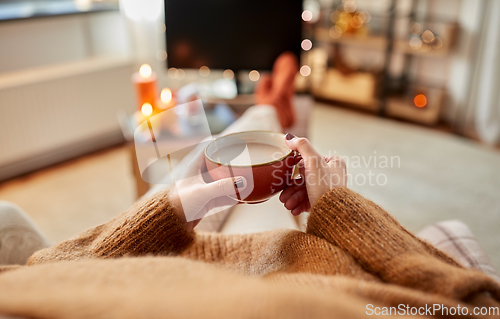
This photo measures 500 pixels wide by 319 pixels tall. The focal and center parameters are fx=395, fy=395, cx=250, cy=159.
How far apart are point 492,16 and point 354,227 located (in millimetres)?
2414

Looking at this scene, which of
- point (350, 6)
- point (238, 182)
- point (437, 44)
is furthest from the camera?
point (350, 6)

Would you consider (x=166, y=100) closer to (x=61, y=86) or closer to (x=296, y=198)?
(x=61, y=86)

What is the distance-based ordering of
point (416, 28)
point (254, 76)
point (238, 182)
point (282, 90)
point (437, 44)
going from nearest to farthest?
point (238, 182)
point (282, 90)
point (254, 76)
point (437, 44)
point (416, 28)

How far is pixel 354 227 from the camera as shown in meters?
0.57

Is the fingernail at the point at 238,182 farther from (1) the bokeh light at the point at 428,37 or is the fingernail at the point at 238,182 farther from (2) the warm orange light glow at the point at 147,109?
(1) the bokeh light at the point at 428,37

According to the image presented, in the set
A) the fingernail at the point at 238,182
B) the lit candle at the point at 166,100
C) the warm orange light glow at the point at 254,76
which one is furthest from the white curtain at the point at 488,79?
the fingernail at the point at 238,182

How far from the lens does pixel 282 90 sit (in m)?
1.66

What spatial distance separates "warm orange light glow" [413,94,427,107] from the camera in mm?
2756

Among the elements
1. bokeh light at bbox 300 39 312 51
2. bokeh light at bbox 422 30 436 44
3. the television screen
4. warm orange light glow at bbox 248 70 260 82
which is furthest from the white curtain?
warm orange light glow at bbox 248 70 260 82

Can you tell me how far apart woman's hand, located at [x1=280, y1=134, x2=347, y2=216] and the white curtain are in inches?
88.7

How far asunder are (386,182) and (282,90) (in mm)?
799

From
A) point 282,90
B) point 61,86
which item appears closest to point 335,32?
point 282,90

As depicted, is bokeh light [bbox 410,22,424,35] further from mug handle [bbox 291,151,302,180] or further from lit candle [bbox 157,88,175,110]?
mug handle [bbox 291,151,302,180]

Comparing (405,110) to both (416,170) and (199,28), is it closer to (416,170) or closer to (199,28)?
(416,170)
